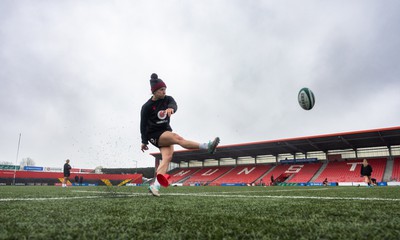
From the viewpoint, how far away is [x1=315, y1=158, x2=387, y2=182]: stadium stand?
28.8 meters

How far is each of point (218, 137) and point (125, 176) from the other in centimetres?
4906

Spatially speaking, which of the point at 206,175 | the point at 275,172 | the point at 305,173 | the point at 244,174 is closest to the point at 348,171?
the point at 305,173

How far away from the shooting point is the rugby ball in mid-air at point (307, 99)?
11.6m

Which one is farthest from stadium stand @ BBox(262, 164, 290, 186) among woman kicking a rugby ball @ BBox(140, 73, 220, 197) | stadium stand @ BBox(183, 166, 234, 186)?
woman kicking a rugby ball @ BBox(140, 73, 220, 197)

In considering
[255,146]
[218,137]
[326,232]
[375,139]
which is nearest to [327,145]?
[375,139]

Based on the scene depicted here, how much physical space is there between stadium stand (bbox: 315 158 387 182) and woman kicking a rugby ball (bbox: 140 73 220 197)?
93.8 ft

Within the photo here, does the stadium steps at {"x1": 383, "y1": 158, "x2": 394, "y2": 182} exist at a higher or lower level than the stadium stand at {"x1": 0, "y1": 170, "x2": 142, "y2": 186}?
higher

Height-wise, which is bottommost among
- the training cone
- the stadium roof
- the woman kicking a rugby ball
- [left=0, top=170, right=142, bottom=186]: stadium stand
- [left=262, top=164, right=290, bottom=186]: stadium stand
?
[left=0, top=170, right=142, bottom=186]: stadium stand

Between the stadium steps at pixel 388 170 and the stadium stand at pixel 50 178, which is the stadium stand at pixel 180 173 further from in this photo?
the stadium steps at pixel 388 170

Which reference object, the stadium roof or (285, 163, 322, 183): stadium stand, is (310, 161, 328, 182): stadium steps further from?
the stadium roof

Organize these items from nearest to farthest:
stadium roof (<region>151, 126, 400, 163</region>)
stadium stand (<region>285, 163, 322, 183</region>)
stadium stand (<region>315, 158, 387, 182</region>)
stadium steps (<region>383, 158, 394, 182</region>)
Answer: stadium roof (<region>151, 126, 400, 163</region>)
stadium steps (<region>383, 158, 394, 182</region>)
stadium stand (<region>315, 158, 387, 182</region>)
stadium stand (<region>285, 163, 322, 183</region>)

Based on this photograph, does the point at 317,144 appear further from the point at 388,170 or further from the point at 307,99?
the point at 307,99

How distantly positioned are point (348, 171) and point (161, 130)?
3213 centimetres

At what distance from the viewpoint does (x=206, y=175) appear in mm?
41812
